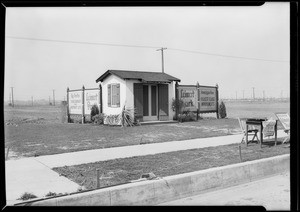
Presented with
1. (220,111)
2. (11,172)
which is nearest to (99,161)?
(11,172)

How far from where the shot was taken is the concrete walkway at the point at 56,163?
5.19m

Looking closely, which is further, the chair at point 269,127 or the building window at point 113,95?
the building window at point 113,95

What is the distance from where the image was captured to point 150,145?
31.2 ft

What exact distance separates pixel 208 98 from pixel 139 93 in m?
6.01

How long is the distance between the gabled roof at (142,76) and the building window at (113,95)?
0.69 m

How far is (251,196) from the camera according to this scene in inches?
204

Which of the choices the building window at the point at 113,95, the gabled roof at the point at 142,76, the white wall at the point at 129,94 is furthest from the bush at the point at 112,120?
the gabled roof at the point at 142,76

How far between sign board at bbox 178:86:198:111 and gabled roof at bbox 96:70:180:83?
0.86 m

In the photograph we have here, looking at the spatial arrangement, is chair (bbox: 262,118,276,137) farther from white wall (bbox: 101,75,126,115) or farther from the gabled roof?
white wall (bbox: 101,75,126,115)

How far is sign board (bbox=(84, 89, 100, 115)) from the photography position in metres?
18.5

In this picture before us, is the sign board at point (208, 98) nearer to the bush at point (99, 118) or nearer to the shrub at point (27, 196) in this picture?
the bush at point (99, 118)
